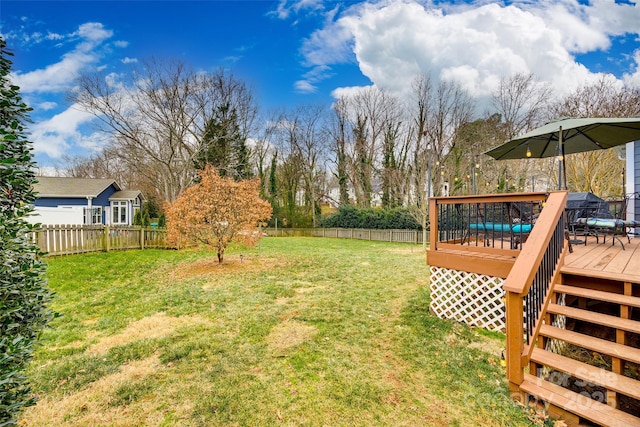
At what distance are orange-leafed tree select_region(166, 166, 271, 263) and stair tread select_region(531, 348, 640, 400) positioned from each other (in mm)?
7459

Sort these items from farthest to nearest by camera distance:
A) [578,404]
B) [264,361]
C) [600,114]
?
[600,114] → [264,361] → [578,404]

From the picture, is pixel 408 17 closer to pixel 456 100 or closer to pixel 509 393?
pixel 456 100

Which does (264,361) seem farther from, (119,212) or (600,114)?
(119,212)

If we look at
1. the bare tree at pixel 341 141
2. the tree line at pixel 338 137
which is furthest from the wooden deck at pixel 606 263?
the bare tree at pixel 341 141

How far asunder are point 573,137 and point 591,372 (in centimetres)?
522

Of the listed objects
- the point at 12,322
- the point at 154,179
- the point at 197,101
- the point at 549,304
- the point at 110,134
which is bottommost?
the point at 549,304

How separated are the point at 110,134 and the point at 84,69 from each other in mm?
3581

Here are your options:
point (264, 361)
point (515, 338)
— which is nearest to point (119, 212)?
point (264, 361)

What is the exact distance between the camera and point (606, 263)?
3629 millimetres

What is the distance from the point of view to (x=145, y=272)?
26.5ft

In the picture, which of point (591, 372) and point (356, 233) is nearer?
point (591, 372)

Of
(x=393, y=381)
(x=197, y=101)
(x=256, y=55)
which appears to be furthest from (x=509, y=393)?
(x=197, y=101)

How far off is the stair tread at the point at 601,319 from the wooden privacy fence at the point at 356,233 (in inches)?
575

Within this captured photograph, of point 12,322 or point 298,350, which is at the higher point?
point 12,322
